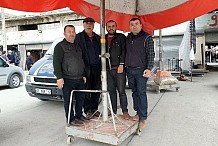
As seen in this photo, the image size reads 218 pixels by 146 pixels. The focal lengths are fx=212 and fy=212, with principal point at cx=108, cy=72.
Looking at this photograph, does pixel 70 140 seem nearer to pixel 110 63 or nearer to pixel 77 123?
pixel 77 123

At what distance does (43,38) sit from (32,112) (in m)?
17.4

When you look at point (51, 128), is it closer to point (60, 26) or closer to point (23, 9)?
point (23, 9)

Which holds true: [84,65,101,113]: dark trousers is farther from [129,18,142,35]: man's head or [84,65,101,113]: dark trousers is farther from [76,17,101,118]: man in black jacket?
[129,18,142,35]: man's head

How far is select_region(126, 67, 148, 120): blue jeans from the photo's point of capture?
12.1ft

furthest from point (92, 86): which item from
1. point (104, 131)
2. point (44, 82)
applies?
point (44, 82)

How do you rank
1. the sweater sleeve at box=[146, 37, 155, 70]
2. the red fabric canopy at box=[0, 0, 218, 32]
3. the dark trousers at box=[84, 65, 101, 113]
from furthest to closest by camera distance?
the red fabric canopy at box=[0, 0, 218, 32]
the dark trousers at box=[84, 65, 101, 113]
the sweater sleeve at box=[146, 37, 155, 70]

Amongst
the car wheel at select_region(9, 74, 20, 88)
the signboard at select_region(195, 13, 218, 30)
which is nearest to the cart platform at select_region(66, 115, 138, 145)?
the car wheel at select_region(9, 74, 20, 88)

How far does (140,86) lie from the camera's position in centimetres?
371

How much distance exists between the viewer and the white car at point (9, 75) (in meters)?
8.93

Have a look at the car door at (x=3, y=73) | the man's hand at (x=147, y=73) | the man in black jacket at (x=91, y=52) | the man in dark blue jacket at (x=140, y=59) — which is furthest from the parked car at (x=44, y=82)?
the car door at (x=3, y=73)

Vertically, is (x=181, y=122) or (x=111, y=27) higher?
(x=111, y=27)

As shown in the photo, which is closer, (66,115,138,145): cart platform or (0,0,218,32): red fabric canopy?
(66,115,138,145): cart platform

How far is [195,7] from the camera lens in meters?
5.36

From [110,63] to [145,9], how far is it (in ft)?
9.65
